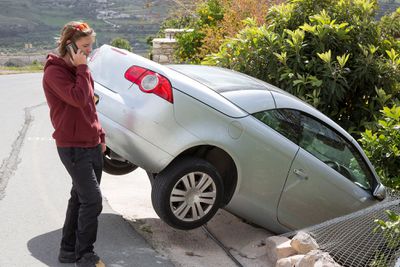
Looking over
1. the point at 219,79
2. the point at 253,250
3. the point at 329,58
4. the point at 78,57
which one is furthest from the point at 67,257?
the point at 329,58

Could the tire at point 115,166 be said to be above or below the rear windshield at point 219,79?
below

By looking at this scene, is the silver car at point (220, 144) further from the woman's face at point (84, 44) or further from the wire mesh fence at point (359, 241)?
the woman's face at point (84, 44)

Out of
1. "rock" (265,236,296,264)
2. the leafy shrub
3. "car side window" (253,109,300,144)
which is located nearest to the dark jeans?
"rock" (265,236,296,264)

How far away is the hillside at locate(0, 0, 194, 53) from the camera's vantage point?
74.9m

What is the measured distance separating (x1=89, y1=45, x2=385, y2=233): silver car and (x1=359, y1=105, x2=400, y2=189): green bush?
88 centimetres

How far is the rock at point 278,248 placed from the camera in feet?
15.0

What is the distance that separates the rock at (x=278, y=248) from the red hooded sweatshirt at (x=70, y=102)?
1.68m

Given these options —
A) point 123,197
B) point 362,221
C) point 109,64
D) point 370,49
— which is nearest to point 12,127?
point 123,197

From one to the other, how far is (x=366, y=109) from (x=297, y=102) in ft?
7.88

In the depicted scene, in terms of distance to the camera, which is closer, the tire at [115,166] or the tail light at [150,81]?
the tail light at [150,81]

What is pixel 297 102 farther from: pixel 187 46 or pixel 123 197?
pixel 187 46

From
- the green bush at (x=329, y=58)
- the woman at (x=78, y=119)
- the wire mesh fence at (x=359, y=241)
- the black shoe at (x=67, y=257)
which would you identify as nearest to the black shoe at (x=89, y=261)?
the woman at (x=78, y=119)

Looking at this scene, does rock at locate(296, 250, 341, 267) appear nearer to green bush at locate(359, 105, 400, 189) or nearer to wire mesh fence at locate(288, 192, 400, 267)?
wire mesh fence at locate(288, 192, 400, 267)

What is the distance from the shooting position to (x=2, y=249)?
4.56 meters
